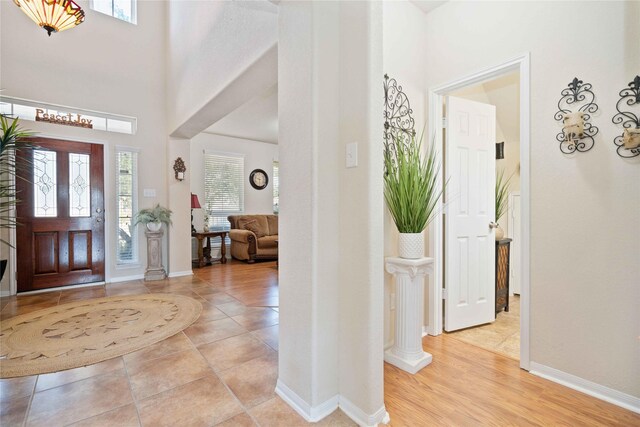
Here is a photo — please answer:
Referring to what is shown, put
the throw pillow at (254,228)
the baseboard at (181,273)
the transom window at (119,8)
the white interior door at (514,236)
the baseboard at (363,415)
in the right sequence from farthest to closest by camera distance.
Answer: the throw pillow at (254,228) < the baseboard at (181,273) < the transom window at (119,8) < the white interior door at (514,236) < the baseboard at (363,415)

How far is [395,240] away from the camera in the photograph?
91.7 inches

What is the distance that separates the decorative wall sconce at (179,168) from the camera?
4719mm

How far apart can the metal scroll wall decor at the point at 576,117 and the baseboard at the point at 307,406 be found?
6.80 feet

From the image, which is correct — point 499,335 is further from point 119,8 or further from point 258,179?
point 119,8

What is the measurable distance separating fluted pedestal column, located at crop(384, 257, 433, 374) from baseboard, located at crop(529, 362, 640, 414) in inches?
27.3

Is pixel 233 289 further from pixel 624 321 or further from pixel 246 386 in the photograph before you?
pixel 624 321

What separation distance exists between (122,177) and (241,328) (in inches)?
131

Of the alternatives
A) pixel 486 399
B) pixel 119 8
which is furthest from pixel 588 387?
pixel 119 8

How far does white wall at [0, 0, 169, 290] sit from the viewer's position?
3723 millimetres

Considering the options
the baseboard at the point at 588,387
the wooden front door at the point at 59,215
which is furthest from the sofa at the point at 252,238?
the baseboard at the point at 588,387

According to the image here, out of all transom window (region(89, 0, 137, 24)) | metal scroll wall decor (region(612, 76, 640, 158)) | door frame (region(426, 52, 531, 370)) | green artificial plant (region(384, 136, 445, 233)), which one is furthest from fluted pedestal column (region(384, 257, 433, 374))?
transom window (region(89, 0, 137, 24))

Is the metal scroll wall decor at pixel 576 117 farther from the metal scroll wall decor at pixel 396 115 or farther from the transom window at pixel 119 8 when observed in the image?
the transom window at pixel 119 8

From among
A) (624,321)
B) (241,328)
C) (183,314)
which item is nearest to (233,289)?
(183,314)

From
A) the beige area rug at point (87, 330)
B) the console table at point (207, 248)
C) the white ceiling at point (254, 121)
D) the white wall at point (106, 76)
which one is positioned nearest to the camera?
the beige area rug at point (87, 330)
